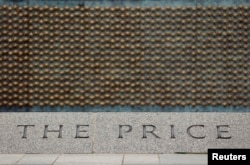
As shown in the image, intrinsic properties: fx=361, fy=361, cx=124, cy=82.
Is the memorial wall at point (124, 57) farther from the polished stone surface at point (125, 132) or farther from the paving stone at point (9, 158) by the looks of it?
the paving stone at point (9, 158)

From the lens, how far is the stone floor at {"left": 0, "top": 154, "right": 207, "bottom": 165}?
9977mm

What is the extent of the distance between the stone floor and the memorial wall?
1504 mm

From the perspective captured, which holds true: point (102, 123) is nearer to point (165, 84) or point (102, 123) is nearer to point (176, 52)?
point (165, 84)

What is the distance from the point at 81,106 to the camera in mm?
12109

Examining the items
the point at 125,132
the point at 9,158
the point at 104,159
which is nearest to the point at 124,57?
the point at 125,132

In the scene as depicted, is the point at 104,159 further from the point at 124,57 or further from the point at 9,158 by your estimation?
the point at 124,57

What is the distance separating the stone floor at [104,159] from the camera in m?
9.98

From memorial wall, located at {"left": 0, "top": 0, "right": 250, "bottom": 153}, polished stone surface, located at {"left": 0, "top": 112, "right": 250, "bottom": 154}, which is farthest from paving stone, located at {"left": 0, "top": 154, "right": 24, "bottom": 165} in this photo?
memorial wall, located at {"left": 0, "top": 0, "right": 250, "bottom": 153}

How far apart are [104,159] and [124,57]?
3646 millimetres

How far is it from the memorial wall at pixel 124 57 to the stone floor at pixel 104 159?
1.50 meters

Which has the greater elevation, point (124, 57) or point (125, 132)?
point (124, 57)

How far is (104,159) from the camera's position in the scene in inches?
410

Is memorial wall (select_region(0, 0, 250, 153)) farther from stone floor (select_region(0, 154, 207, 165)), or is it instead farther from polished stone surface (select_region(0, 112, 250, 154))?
stone floor (select_region(0, 154, 207, 165))

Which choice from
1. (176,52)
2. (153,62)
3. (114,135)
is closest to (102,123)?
(114,135)
